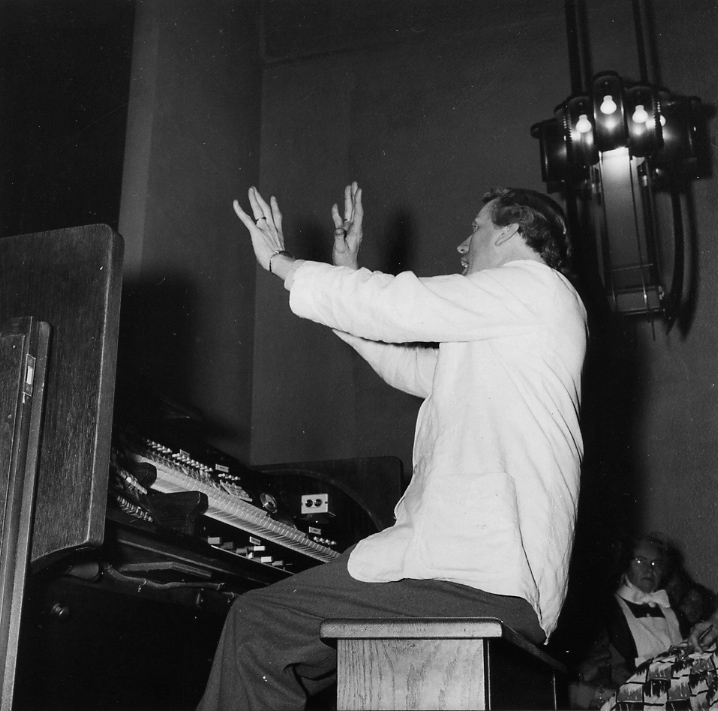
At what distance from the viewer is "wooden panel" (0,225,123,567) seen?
1452 mm

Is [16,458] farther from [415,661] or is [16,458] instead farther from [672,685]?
[672,685]

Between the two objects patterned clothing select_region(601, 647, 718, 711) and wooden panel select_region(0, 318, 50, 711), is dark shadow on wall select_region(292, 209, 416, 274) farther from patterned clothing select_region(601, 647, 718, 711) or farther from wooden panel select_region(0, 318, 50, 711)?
wooden panel select_region(0, 318, 50, 711)

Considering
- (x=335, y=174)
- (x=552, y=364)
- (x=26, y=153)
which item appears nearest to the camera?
(x=552, y=364)

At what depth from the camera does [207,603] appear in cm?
235

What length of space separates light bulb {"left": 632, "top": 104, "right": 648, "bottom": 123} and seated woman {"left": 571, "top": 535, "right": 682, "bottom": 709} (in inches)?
78.7

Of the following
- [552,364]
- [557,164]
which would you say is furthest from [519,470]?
[557,164]

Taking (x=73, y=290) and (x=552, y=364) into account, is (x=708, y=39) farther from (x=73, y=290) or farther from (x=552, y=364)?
(x=73, y=290)

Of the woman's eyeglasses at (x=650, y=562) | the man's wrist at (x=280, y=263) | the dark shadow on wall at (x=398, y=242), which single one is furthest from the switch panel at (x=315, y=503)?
the dark shadow on wall at (x=398, y=242)

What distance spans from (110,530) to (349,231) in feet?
3.51

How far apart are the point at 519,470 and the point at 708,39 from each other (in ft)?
12.8

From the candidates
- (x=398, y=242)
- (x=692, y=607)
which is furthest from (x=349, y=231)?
(x=692, y=607)

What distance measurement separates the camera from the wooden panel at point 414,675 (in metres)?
1.44

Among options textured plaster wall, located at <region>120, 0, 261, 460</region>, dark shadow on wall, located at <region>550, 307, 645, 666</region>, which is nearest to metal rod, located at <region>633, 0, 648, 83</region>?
dark shadow on wall, located at <region>550, 307, 645, 666</region>

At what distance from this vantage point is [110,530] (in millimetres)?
1734
